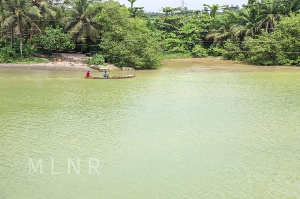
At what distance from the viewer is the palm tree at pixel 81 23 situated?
30.3 meters

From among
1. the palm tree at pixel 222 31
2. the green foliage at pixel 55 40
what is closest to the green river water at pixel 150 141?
the green foliage at pixel 55 40

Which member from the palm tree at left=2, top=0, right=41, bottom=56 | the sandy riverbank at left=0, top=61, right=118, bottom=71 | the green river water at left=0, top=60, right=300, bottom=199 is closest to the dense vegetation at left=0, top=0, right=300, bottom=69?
the palm tree at left=2, top=0, right=41, bottom=56

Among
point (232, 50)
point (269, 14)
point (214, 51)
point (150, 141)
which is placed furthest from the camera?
point (214, 51)

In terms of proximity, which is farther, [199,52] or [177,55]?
[177,55]

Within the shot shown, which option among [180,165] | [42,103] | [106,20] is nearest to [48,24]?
[106,20]

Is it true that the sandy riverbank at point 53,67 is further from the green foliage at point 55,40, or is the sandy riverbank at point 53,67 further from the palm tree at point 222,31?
the palm tree at point 222,31

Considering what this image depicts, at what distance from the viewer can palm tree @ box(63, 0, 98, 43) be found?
99.6ft

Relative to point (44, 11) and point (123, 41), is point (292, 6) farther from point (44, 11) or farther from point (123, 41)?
point (44, 11)

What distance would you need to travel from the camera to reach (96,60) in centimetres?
2978

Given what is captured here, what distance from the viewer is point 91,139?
11.9 metres

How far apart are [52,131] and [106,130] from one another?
184 cm

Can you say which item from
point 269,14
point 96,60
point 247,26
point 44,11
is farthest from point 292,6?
point 44,11

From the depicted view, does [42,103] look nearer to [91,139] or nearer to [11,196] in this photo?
[91,139]

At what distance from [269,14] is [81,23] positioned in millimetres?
17675
